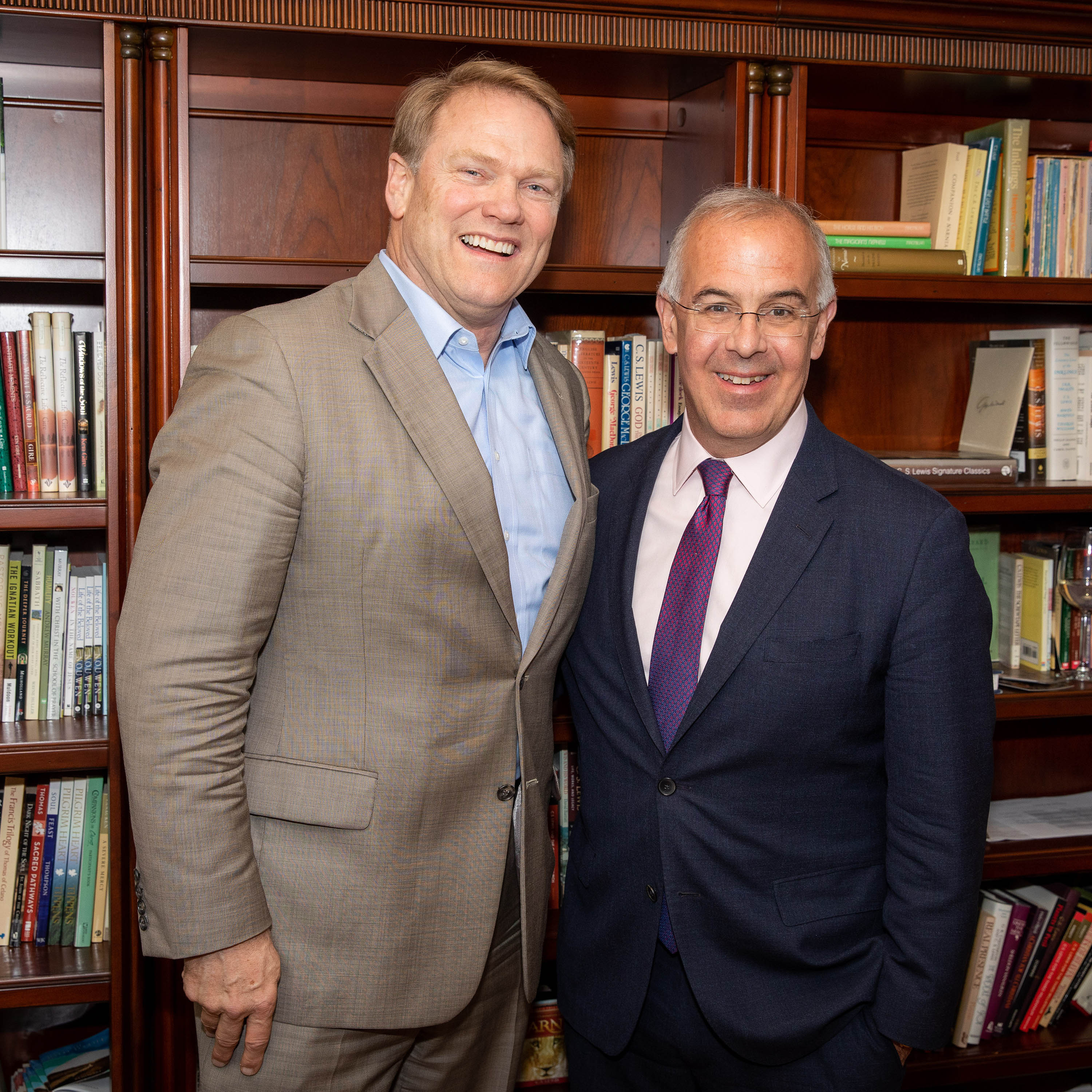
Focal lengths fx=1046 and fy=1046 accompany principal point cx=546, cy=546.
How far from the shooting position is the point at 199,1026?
1.44m

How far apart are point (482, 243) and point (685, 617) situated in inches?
24.3

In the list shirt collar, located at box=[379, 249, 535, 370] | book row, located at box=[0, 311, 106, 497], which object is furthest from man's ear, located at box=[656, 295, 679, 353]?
book row, located at box=[0, 311, 106, 497]

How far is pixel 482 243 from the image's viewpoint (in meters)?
1.48

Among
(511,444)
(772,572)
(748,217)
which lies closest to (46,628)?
(511,444)

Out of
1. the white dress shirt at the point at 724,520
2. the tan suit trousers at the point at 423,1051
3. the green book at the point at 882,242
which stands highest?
the green book at the point at 882,242

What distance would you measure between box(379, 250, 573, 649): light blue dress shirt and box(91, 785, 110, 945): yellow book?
3.31 ft

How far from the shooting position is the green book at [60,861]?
1980mm

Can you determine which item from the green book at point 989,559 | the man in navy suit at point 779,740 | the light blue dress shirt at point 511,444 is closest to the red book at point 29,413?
the light blue dress shirt at point 511,444

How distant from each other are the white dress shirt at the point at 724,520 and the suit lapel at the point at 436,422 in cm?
28

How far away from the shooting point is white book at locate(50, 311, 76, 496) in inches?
73.6

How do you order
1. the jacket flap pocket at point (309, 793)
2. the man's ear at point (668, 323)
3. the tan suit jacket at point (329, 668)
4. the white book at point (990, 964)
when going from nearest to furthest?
1. the tan suit jacket at point (329, 668)
2. the jacket flap pocket at point (309, 793)
3. the man's ear at point (668, 323)
4. the white book at point (990, 964)

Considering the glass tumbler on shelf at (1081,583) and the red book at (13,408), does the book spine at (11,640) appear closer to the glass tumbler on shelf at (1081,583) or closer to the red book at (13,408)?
the red book at (13,408)

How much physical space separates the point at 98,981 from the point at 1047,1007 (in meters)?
2.03

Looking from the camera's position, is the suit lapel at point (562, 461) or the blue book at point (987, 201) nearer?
the suit lapel at point (562, 461)
